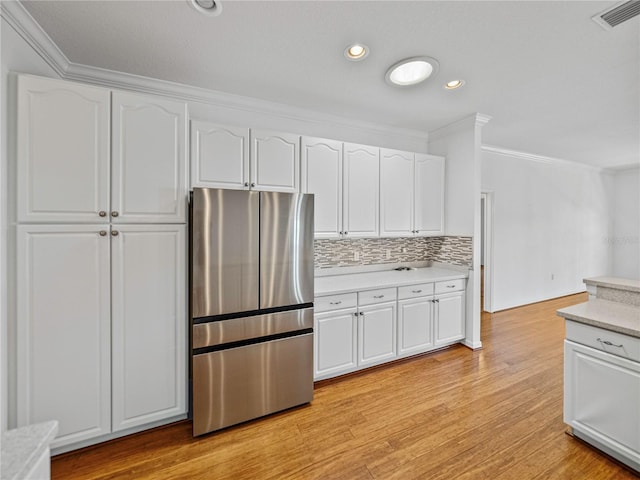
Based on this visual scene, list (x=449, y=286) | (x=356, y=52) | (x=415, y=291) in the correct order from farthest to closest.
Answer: (x=449, y=286) → (x=415, y=291) → (x=356, y=52)

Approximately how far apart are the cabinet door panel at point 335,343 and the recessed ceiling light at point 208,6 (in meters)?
2.27

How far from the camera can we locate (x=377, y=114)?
317 centimetres

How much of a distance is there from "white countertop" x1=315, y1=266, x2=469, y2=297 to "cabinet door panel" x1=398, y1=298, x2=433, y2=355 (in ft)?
0.78

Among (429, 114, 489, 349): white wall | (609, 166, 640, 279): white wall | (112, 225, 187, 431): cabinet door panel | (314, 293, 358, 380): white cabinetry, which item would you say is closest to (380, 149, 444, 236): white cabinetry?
(429, 114, 489, 349): white wall

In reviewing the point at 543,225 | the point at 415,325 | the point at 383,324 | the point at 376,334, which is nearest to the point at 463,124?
the point at 415,325

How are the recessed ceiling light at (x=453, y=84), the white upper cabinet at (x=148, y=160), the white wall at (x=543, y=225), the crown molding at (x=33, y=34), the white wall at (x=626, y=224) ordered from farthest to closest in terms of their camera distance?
the white wall at (x=626, y=224)
the white wall at (x=543, y=225)
the recessed ceiling light at (x=453, y=84)
the white upper cabinet at (x=148, y=160)
the crown molding at (x=33, y=34)

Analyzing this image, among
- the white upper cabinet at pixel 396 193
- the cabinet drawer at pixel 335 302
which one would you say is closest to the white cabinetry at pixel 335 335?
→ the cabinet drawer at pixel 335 302

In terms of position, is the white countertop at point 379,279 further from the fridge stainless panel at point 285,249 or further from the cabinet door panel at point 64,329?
the cabinet door panel at point 64,329

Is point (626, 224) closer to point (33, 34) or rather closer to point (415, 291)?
point (415, 291)

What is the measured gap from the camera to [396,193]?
10.7ft

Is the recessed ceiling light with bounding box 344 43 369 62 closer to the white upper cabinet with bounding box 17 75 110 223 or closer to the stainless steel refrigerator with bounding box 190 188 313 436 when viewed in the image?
the stainless steel refrigerator with bounding box 190 188 313 436

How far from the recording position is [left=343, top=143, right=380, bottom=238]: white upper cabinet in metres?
2.98

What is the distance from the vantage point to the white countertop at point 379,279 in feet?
8.77

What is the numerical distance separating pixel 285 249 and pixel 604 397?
2271mm
